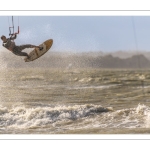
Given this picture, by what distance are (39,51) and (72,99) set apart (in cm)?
64

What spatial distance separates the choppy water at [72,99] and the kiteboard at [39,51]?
0.13m

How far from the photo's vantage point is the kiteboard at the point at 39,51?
7109 mm

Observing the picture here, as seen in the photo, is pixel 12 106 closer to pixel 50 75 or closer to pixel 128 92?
pixel 50 75

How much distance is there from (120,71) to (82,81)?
43 centimetres

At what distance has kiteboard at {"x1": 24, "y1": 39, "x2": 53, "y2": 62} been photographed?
711 cm

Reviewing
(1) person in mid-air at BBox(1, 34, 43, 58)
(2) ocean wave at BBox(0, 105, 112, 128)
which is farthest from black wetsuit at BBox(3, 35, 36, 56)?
(2) ocean wave at BBox(0, 105, 112, 128)

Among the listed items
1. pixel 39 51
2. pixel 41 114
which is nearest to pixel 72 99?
pixel 41 114

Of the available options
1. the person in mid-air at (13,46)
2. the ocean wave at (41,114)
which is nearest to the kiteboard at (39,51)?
the person in mid-air at (13,46)

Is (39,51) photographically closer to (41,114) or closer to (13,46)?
(13,46)

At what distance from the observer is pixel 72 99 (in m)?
7.14

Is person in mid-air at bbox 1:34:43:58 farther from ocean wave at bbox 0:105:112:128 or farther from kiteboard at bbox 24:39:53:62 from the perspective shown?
ocean wave at bbox 0:105:112:128
